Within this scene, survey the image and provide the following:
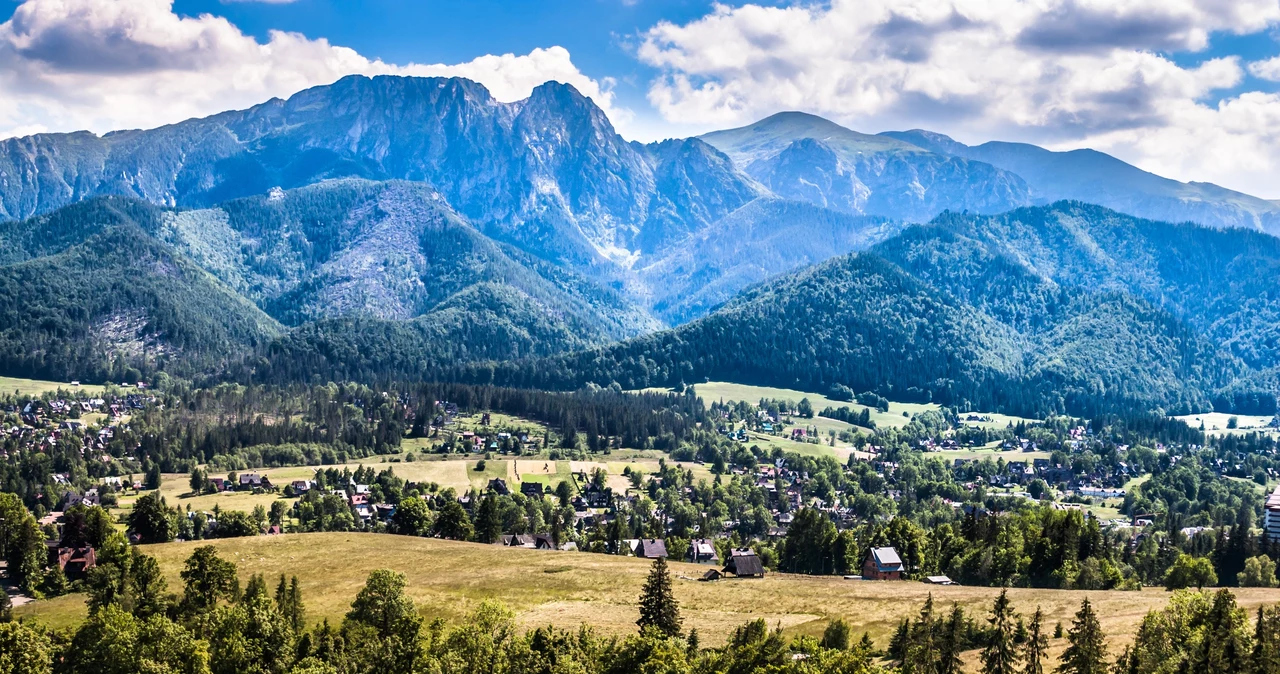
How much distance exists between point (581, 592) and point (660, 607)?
860 inches

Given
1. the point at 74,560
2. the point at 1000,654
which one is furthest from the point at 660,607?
the point at 74,560

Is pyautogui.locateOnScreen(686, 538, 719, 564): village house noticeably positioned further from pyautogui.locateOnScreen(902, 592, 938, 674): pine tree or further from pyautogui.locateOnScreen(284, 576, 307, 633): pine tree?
pyautogui.locateOnScreen(902, 592, 938, 674): pine tree

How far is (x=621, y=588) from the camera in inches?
4309

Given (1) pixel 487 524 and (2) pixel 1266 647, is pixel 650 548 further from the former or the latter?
(2) pixel 1266 647

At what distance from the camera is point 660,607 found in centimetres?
8869

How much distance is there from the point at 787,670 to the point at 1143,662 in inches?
836

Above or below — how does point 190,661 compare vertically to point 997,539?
below

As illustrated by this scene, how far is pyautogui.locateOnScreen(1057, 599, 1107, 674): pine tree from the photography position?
65625mm

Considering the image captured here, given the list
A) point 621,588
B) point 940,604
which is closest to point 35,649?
point 621,588

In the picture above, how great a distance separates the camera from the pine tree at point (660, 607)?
87875 millimetres

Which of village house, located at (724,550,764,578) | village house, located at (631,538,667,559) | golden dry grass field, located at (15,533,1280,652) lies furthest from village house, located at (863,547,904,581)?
village house, located at (631,538,667,559)

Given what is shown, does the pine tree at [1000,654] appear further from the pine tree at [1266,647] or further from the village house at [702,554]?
the village house at [702,554]

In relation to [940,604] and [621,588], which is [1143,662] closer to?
[940,604]

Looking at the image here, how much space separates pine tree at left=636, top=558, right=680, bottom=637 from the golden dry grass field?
383cm
